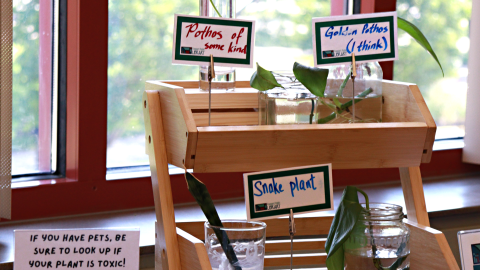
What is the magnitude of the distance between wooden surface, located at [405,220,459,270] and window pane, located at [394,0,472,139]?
4.08ft

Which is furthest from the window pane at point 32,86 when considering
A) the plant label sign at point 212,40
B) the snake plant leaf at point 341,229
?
the snake plant leaf at point 341,229

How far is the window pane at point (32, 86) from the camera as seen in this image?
1408 mm

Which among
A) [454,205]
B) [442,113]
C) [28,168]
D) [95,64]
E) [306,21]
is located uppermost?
[306,21]

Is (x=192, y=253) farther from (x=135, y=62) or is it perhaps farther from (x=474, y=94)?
(x=474, y=94)

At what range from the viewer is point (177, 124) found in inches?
31.8

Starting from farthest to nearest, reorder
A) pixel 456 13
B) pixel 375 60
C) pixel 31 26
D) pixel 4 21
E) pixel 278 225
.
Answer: pixel 456 13 < pixel 31 26 < pixel 4 21 < pixel 278 225 < pixel 375 60

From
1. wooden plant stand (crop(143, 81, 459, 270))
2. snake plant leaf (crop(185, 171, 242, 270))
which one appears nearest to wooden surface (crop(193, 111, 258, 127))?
wooden plant stand (crop(143, 81, 459, 270))

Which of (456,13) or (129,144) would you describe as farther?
(456,13)

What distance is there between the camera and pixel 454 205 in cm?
163

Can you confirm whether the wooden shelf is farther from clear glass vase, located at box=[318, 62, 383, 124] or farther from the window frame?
the window frame

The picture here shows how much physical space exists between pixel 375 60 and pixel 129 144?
0.92 meters

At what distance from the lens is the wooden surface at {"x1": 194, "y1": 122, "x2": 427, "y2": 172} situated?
775mm

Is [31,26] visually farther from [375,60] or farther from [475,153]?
[475,153]

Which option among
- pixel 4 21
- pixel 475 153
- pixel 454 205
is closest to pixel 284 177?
pixel 4 21
